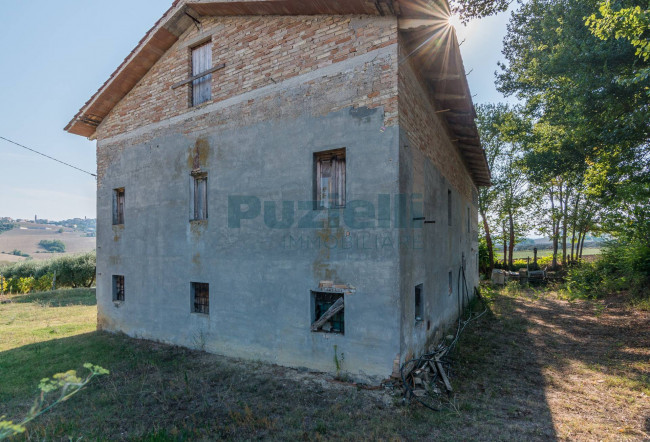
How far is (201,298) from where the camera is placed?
760 centimetres


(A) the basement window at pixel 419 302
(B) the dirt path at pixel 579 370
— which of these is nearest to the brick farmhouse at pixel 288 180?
(A) the basement window at pixel 419 302

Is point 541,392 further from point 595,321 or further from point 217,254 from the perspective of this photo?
point 595,321

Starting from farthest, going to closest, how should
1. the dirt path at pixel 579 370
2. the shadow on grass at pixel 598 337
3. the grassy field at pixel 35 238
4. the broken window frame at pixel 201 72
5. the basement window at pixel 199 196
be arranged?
the grassy field at pixel 35 238 → the broken window frame at pixel 201 72 → the basement window at pixel 199 196 → the shadow on grass at pixel 598 337 → the dirt path at pixel 579 370

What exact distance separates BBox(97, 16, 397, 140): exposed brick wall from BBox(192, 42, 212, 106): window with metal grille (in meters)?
0.19

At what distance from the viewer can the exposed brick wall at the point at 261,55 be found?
18.4ft

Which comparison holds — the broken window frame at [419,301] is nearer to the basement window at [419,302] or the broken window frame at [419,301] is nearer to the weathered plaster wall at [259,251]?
the basement window at [419,302]

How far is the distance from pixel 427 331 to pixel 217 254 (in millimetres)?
4730

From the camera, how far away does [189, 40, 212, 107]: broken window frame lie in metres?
7.79

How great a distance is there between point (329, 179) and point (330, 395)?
361 centimetres

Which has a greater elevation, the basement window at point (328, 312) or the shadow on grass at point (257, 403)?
the basement window at point (328, 312)

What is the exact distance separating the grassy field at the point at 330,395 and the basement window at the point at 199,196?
10.1ft

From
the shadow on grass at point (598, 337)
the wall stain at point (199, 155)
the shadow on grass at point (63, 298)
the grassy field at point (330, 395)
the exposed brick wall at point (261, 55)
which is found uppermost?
the exposed brick wall at point (261, 55)

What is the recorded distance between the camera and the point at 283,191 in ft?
20.8

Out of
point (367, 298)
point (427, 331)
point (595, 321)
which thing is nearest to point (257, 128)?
point (367, 298)
